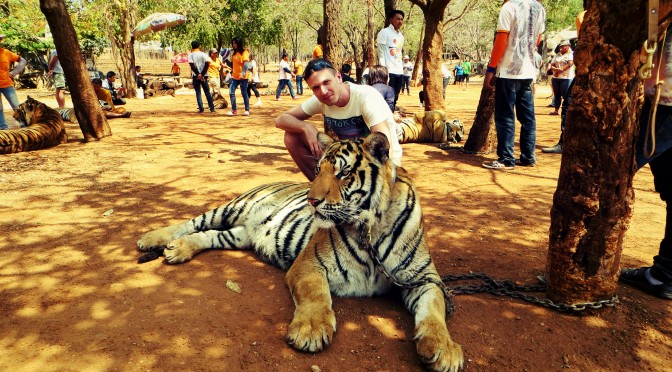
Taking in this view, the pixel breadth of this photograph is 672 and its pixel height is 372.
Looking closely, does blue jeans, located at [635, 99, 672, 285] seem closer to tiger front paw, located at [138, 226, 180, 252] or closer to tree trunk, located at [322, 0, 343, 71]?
tiger front paw, located at [138, 226, 180, 252]

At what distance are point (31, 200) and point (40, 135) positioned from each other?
11.5 feet

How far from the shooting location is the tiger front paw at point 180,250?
3393mm

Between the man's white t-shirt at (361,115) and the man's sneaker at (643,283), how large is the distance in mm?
1817

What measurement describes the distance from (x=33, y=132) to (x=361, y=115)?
7.25 m

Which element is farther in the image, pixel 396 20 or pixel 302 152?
pixel 396 20

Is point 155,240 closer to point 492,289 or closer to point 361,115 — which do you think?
point 361,115

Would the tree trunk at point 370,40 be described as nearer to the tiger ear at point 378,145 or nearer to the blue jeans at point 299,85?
the blue jeans at point 299,85

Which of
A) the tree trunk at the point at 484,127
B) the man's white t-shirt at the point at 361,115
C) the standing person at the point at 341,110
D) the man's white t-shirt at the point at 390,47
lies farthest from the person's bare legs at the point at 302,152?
the man's white t-shirt at the point at 390,47

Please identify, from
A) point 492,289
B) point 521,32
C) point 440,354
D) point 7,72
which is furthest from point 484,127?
point 7,72

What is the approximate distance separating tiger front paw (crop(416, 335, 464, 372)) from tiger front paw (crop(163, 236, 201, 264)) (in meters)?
2.12

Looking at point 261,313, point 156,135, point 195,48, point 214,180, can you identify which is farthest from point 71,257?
point 195,48

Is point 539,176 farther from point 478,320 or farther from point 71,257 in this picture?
point 71,257

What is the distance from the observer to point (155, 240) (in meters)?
3.65

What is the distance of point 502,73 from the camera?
590 centimetres
